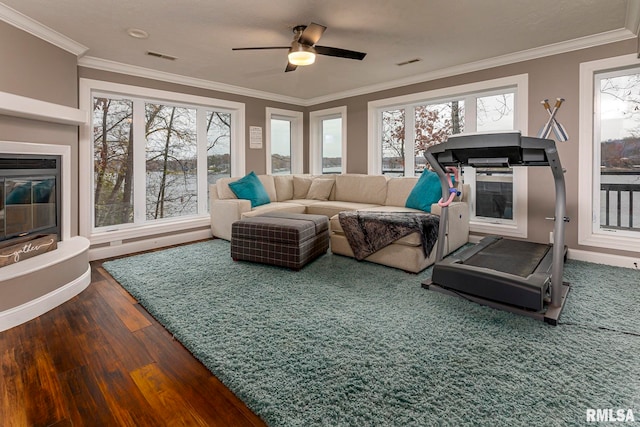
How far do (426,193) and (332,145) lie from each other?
2.73 metres

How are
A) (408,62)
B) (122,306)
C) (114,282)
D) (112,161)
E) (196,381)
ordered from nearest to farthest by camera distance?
(196,381) < (122,306) < (114,282) < (408,62) < (112,161)

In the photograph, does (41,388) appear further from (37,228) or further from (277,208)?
(277,208)

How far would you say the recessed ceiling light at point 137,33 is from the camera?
3053mm

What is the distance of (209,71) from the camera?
4344 millimetres

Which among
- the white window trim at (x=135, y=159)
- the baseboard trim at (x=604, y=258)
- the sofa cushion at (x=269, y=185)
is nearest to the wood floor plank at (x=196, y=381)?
the white window trim at (x=135, y=159)

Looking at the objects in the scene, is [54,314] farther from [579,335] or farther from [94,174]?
[579,335]

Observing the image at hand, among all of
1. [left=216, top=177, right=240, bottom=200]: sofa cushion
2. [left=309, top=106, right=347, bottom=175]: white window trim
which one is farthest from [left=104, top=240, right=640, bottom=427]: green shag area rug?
[left=309, top=106, right=347, bottom=175]: white window trim

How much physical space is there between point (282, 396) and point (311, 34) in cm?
273

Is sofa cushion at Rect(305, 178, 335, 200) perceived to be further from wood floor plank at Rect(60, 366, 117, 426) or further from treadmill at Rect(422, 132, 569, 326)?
wood floor plank at Rect(60, 366, 117, 426)

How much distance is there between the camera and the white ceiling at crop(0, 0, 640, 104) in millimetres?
2637

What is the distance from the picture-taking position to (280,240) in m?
3.27

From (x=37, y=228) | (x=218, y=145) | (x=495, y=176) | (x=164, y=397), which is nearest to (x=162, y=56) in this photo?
(x=218, y=145)

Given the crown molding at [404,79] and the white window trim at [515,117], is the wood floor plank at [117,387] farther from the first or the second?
the white window trim at [515,117]

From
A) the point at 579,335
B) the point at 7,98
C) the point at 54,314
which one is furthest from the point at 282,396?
the point at 7,98
